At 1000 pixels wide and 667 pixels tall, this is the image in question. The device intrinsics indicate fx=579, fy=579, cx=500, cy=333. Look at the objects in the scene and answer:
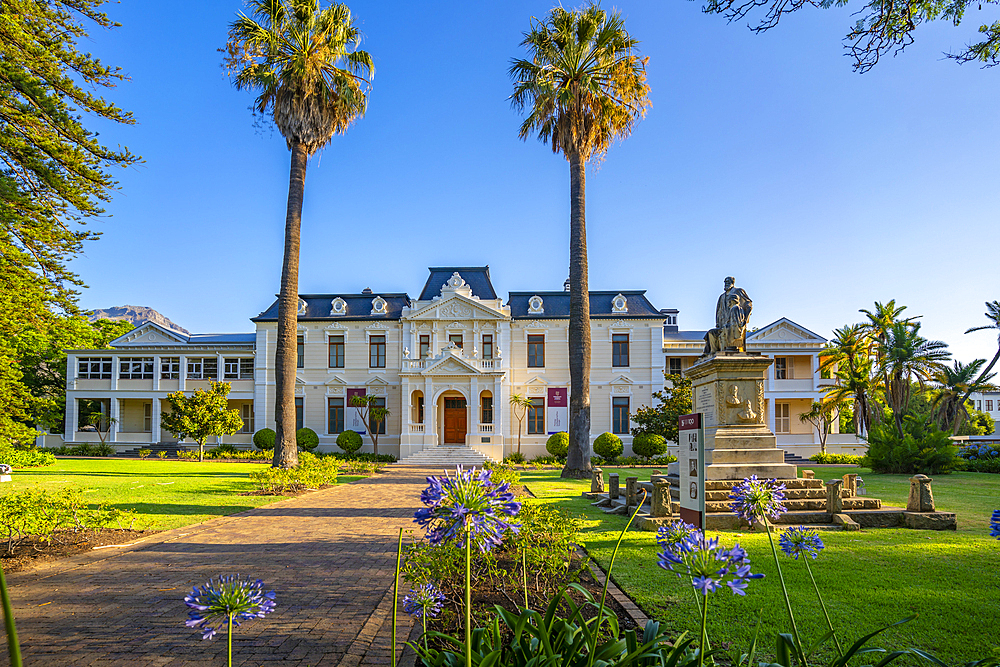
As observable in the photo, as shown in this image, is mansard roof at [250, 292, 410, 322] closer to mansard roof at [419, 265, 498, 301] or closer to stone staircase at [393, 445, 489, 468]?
mansard roof at [419, 265, 498, 301]

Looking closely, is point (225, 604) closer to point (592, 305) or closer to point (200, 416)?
point (200, 416)

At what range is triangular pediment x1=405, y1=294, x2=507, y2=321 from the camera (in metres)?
32.2

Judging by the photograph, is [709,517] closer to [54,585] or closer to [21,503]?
[54,585]

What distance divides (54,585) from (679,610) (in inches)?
254

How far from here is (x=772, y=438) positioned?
10086mm

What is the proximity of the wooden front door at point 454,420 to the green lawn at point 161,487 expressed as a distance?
11.2 meters

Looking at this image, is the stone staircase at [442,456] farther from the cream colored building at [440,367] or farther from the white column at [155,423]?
the white column at [155,423]

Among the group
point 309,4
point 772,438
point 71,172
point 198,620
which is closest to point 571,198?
point 309,4

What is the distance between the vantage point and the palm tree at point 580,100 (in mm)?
19011

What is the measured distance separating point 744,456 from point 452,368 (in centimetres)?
2176

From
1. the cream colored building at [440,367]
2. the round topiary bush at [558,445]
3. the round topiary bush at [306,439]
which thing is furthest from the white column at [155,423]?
the round topiary bush at [558,445]

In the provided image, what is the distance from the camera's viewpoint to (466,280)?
34.3 metres

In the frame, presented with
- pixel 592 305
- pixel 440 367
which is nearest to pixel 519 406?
pixel 440 367

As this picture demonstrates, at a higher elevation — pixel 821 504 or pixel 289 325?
pixel 289 325
